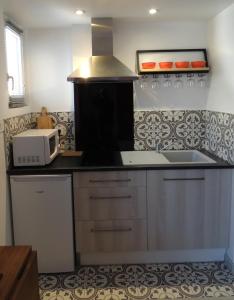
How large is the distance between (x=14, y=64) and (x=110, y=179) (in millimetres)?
1444

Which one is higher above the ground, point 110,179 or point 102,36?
point 102,36

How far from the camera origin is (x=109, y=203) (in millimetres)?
2723

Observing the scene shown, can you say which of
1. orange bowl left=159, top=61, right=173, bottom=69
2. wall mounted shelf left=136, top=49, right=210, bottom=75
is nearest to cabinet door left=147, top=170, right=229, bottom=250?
orange bowl left=159, top=61, right=173, bottom=69

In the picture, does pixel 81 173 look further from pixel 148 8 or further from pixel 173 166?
pixel 148 8

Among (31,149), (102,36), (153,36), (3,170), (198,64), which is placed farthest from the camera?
(153,36)

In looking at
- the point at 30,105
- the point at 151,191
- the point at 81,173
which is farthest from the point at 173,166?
the point at 30,105

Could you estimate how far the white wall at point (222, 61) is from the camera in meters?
2.66

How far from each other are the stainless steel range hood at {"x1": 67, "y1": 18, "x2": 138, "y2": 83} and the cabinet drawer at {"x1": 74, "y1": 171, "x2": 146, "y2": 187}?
796 mm

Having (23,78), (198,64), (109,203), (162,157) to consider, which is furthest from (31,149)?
(198,64)

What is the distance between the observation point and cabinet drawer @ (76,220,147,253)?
9.02 feet

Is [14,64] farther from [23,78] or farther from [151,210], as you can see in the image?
[151,210]

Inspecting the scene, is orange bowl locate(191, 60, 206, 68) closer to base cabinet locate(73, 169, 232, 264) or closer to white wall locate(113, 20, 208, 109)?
white wall locate(113, 20, 208, 109)

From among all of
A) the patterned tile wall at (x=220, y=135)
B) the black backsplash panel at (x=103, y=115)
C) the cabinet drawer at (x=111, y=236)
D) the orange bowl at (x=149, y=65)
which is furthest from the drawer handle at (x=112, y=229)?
the orange bowl at (x=149, y=65)

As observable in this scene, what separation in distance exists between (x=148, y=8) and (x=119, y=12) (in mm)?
265
